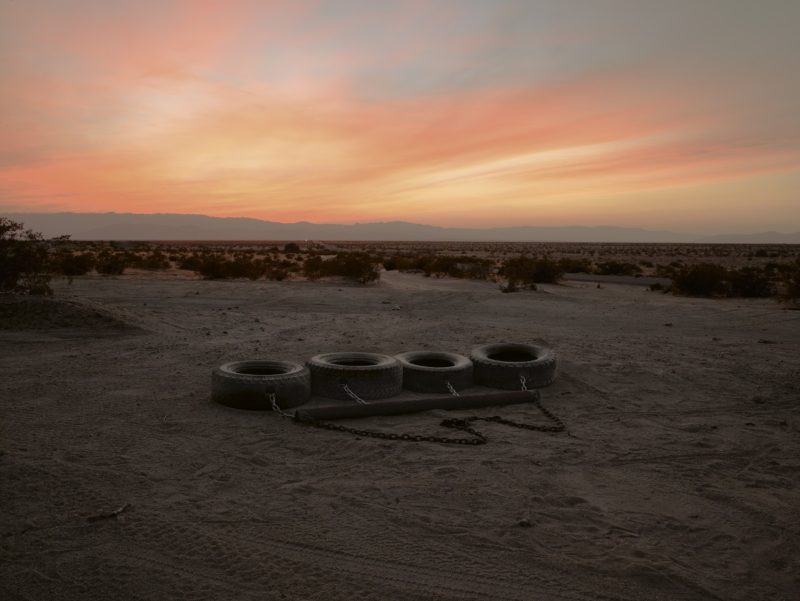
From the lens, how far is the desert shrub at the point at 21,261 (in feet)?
48.8

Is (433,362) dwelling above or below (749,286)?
below

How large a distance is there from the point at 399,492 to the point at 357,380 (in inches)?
110

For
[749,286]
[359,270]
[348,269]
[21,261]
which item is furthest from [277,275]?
[749,286]

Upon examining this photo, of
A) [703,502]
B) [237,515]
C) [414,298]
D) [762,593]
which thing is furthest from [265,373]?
[414,298]

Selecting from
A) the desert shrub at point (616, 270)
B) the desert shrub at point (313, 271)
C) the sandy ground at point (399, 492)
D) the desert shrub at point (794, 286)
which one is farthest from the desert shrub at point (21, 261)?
the desert shrub at point (616, 270)

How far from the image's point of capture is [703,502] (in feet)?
15.1

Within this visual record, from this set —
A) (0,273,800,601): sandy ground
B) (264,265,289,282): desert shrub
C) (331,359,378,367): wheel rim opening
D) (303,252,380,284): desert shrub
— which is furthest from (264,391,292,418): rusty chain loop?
(264,265,289,282): desert shrub

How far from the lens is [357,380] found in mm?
7375

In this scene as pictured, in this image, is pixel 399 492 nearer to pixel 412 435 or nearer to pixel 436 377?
pixel 412 435

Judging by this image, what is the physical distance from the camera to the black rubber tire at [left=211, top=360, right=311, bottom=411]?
691 centimetres

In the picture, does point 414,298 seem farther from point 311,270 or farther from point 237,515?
point 237,515

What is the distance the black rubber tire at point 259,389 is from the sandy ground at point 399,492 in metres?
0.25

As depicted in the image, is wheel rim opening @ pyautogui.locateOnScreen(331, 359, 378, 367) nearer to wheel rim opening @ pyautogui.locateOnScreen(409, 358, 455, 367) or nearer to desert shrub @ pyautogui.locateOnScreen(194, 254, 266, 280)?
wheel rim opening @ pyautogui.locateOnScreen(409, 358, 455, 367)

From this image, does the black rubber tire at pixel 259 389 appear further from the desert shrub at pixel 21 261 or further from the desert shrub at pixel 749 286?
the desert shrub at pixel 749 286
